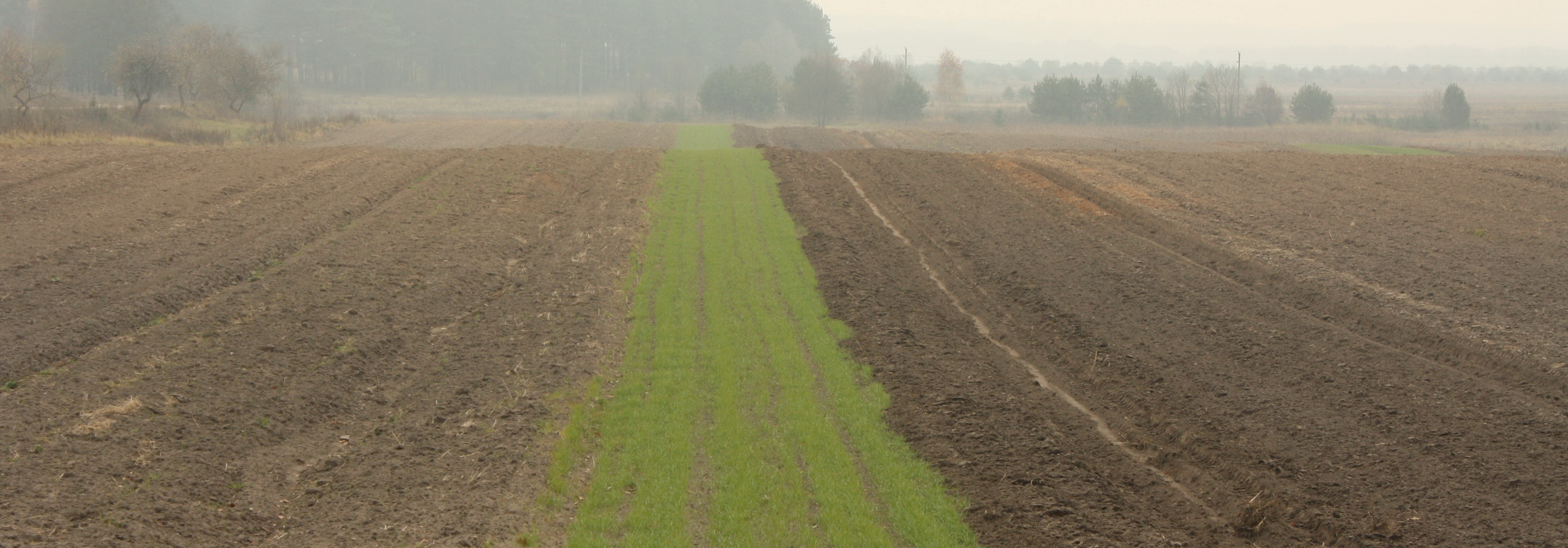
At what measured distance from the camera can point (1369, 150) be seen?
42938 millimetres

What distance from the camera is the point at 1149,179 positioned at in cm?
2772

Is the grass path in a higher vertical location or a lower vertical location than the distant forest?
lower

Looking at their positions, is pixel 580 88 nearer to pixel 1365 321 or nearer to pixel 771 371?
pixel 771 371

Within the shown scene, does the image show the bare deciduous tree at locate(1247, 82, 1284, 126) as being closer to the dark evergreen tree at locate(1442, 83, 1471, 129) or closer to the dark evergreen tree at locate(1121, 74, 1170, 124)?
the dark evergreen tree at locate(1121, 74, 1170, 124)

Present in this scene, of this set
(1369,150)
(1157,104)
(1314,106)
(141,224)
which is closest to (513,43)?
(1157,104)

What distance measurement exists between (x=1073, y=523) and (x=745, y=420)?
4017 mm

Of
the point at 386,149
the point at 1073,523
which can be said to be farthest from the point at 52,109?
the point at 1073,523

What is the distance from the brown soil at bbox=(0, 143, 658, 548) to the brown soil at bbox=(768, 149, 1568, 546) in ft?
15.5

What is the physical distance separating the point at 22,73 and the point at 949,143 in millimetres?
45767

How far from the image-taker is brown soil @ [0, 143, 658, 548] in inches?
306

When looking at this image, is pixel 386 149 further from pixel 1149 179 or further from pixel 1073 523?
pixel 1073 523

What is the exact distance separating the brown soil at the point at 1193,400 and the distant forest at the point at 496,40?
7822cm

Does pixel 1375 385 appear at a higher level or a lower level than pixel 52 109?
lower

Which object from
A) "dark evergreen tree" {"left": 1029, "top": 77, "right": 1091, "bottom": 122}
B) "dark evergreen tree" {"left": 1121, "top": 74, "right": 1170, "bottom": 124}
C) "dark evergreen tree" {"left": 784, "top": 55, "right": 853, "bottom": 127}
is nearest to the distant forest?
"dark evergreen tree" {"left": 784, "top": 55, "right": 853, "bottom": 127}
